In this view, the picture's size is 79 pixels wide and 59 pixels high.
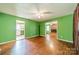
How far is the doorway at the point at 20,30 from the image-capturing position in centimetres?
173

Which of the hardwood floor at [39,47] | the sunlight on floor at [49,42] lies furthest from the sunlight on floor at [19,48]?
the sunlight on floor at [49,42]

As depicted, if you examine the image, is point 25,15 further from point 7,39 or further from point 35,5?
point 7,39

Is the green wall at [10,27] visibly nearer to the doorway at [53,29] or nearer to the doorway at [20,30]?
the doorway at [20,30]

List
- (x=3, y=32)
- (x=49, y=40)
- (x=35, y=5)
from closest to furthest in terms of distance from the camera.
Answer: (x=35, y=5) < (x=3, y=32) < (x=49, y=40)

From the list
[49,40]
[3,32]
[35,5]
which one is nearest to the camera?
[35,5]

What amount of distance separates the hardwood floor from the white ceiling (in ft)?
1.27

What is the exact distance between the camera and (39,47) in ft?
5.42

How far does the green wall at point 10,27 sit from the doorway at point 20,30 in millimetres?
54

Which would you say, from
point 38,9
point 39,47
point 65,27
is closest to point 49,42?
point 39,47

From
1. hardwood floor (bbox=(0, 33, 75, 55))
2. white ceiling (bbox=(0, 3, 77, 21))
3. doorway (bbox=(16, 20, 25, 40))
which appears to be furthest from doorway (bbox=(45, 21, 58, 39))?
doorway (bbox=(16, 20, 25, 40))

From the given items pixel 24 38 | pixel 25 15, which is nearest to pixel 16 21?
pixel 25 15

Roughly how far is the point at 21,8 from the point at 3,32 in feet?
1.72

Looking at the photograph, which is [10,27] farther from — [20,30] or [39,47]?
[39,47]
